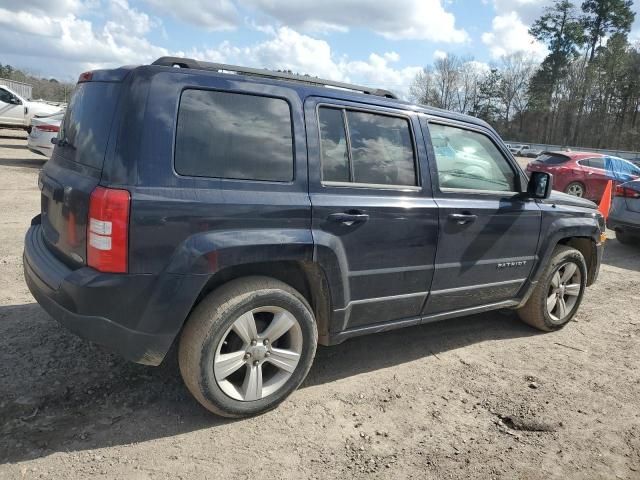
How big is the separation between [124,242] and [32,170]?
1163 cm

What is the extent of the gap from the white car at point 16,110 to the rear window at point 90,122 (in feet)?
53.9

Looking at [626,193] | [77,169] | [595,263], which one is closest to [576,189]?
[626,193]

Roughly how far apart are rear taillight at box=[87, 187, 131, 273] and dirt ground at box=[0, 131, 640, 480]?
0.98 metres

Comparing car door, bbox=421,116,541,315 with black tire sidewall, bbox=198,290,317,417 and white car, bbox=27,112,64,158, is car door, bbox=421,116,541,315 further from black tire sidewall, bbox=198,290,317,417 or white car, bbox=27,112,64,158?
white car, bbox=27,112,64,158

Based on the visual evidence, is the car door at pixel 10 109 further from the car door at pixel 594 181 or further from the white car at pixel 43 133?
the car door at pixel 594 181

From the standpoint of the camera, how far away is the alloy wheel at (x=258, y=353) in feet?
9.71

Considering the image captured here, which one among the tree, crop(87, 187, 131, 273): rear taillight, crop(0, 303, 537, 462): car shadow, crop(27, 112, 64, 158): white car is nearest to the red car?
crop(0, 303, 537, 462): car shadow

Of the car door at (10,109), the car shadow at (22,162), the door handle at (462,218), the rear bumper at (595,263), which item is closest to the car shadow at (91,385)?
the door handle at (462,218)

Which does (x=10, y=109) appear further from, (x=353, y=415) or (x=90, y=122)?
(x=353, y=415)

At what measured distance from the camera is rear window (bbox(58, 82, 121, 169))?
2770 mm

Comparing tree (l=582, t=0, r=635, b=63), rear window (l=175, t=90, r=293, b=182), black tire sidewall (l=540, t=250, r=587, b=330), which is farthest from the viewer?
tree (l=582, t=0, r=635, b=63)

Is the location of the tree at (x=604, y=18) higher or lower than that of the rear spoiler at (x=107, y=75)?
higher

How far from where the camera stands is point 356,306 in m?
3.41

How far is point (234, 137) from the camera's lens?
289cm
